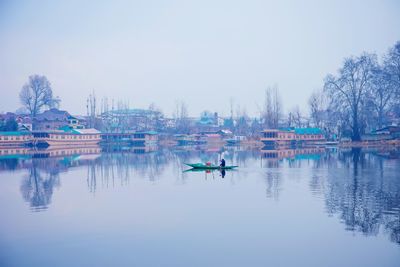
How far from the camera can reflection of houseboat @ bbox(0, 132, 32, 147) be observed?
72.9 meters

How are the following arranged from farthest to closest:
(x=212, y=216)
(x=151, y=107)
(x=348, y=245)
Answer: (x=151, y=107) < (x=212, y=216) < (x=348, y=245)

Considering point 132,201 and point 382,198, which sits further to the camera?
point 132,201

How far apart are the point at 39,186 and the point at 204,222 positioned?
14.5 metres

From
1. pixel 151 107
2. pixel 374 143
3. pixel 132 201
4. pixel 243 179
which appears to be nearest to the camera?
pixel 132 201

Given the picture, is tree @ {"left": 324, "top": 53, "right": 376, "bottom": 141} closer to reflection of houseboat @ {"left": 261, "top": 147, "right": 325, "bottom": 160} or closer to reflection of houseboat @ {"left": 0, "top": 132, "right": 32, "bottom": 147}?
reflection of houseboat @ {"left": 261, "top": 147, "right": 325, "bottom": 160}

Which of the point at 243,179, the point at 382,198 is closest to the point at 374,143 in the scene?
the point at 243,179

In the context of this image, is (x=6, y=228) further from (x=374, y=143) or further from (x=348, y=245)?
(x=374, y=143)

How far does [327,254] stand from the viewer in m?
11.8

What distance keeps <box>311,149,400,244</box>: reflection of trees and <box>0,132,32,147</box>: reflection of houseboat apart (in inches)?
2504

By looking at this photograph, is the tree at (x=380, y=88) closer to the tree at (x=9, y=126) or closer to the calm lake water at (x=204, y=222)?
the calm lake water at (x=204, y=222)

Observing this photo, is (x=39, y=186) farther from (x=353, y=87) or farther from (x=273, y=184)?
(x=353, y=87)

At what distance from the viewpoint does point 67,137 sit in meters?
79.9

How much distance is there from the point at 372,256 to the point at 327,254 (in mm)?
1268

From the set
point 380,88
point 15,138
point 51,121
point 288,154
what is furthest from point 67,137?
point 380,88
